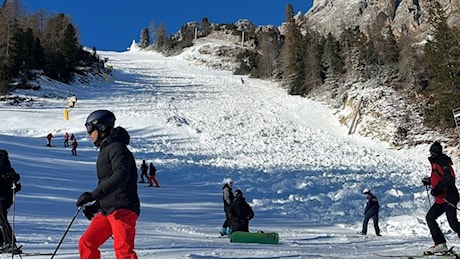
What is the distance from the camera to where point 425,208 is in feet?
58.2

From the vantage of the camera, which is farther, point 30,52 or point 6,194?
point 30,52

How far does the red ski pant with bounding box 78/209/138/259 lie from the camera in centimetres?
471

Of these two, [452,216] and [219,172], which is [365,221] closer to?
[452,216]

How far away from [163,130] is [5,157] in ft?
84.1

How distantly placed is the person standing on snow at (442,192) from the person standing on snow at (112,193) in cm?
498

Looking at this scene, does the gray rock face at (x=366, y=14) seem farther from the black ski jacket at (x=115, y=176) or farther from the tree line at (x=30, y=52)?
the black ski jacket at (x=115, y=176)

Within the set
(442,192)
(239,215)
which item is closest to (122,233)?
(442,192)

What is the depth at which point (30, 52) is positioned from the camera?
48.8 m

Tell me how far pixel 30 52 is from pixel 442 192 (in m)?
48.4

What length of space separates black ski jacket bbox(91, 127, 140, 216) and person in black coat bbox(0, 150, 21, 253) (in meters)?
3.51

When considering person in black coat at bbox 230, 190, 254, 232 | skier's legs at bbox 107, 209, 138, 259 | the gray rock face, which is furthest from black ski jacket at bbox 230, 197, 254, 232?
the gray rock face

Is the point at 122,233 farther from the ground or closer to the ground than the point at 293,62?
closer to the ground

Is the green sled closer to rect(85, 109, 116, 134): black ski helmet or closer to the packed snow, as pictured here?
the packed snow

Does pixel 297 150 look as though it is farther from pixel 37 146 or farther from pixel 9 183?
pixel 9 183
